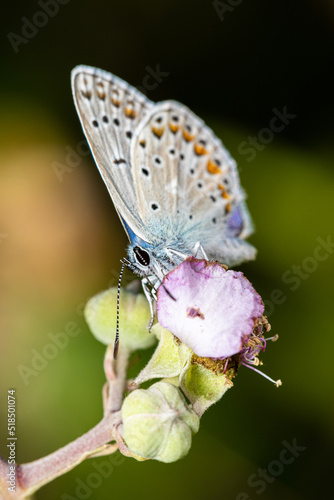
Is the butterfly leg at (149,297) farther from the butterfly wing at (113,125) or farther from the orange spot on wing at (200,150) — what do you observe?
the orange spot on wing at (200,150)

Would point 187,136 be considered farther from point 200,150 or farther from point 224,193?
point 224,193

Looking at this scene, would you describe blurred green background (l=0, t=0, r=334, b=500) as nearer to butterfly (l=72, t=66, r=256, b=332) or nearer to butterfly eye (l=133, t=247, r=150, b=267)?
butterfly (l=72, t=66, r=256, b=332)

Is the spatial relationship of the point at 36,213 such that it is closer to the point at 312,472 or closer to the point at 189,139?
the point at 189,139

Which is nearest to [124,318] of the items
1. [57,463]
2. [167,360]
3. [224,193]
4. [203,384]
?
[167,360]

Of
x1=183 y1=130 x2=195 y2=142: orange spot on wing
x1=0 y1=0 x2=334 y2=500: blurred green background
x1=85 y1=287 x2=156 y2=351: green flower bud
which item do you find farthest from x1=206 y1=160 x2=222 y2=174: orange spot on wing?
x1=0 y1=0 x2=334 y2=500: blurred green background

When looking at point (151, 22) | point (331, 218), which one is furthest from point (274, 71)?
point (331, 218)

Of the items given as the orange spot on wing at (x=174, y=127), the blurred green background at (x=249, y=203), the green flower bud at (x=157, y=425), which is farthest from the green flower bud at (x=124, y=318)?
the blurred green background at (x=249, y=203)

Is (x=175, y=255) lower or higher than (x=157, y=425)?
higher
